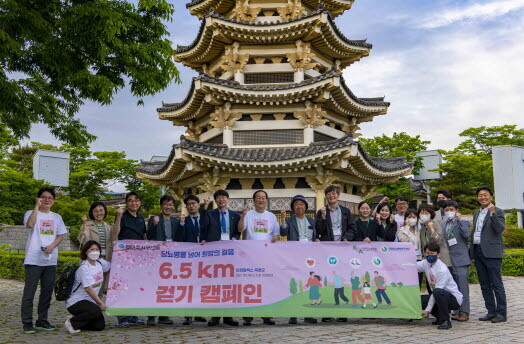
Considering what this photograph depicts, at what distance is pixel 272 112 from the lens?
17.3 metres

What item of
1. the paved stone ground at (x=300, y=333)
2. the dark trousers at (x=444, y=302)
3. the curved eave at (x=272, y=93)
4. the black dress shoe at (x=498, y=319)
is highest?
the curved eave at (x=272, y=93)

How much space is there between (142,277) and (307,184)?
10.1 metres

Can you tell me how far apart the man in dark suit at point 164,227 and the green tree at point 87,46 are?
2236mm

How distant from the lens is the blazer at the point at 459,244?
25.2 feet

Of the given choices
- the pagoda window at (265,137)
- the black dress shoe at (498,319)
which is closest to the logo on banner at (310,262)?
the black dress shoe at (498,319)

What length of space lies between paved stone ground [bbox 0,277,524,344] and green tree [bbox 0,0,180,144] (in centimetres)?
407

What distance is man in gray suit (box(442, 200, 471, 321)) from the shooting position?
25.0 ft

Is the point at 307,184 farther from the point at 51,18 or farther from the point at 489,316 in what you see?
the point at 51,18

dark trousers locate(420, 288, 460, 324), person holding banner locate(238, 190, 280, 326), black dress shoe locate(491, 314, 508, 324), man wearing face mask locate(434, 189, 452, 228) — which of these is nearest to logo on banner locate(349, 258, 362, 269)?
dark trousers locate(420, 288, 460, 324)

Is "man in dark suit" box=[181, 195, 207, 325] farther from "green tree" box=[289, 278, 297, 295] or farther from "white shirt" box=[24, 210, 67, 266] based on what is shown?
"white shirt" box=[24, 210, 67, 266]

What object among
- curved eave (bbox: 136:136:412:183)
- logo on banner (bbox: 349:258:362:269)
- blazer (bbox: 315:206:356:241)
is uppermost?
curved eave (bbox: 136:136:412:183)

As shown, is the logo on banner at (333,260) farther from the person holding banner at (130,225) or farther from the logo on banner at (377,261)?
the person holding banner at (130,225)

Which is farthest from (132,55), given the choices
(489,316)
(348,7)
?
(348,7)

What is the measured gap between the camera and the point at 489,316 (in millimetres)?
7656
